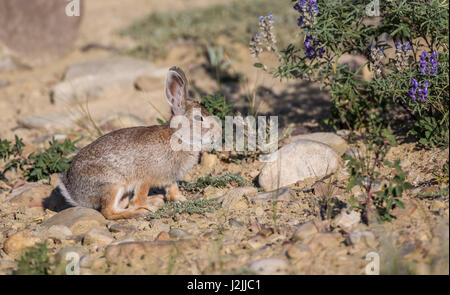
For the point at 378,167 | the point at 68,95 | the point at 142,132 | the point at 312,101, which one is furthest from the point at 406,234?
the point at 68,95

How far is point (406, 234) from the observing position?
13.2ft

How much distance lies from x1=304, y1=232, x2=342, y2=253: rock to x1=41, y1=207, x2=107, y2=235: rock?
196cm

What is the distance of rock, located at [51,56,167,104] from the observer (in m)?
8.85

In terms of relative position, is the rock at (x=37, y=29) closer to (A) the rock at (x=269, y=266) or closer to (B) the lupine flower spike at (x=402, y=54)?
(B) the lupine flower spike at (x=402, y=54)

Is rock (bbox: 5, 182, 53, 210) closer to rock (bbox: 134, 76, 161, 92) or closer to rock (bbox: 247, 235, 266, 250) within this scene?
rock (bbox: 247, 235, 266, 250)

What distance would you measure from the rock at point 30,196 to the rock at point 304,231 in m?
3.01

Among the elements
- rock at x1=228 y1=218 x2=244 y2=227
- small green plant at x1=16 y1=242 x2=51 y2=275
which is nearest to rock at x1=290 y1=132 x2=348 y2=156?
rock at x1=228 y1=218 x2=244 y2=227

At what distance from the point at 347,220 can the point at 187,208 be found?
→ 1.47 meters

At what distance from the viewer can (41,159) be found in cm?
615

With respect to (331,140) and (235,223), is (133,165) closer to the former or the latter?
(235,223)

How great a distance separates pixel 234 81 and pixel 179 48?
5.39 feet

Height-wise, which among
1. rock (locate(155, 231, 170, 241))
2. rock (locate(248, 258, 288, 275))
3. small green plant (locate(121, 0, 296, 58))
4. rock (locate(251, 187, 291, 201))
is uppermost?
small green plant (locate(121, 0, 296, 58))

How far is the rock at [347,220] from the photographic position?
425cm

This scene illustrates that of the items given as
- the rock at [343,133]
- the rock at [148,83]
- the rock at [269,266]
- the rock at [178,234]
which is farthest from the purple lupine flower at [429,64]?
the rock at [148,83]
